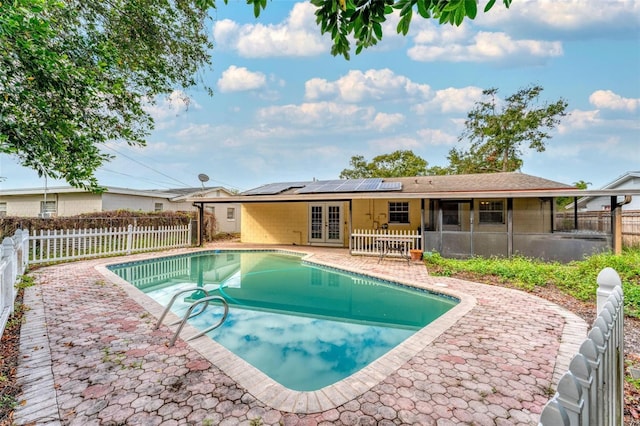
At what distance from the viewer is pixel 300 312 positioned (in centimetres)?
583

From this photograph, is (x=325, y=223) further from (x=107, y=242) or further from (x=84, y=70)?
(x=84, y=70)

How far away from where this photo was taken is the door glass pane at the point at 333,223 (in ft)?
47.7

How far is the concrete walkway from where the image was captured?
232 cm

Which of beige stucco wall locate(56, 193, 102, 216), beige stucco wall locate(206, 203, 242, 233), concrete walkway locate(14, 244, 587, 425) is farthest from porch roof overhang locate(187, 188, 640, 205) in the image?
beige stucco wall locate(206, 203, 242, 233)

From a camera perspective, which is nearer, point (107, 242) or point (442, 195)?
point (442, 195)

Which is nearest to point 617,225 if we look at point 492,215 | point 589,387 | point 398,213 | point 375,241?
point 492,215

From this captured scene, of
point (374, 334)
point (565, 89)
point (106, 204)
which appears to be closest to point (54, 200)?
point (106, 204)

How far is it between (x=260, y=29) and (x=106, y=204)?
12.4 metres

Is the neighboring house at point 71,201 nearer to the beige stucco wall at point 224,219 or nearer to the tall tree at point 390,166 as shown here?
the beige stucco wall at point 224,219

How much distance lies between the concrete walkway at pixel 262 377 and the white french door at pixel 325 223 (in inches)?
396

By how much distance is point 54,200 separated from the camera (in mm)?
16062

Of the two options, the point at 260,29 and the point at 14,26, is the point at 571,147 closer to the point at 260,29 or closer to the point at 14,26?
the point at 260,29

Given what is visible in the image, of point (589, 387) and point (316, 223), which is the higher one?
point (316, 223)

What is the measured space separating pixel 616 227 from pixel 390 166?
2341cm
